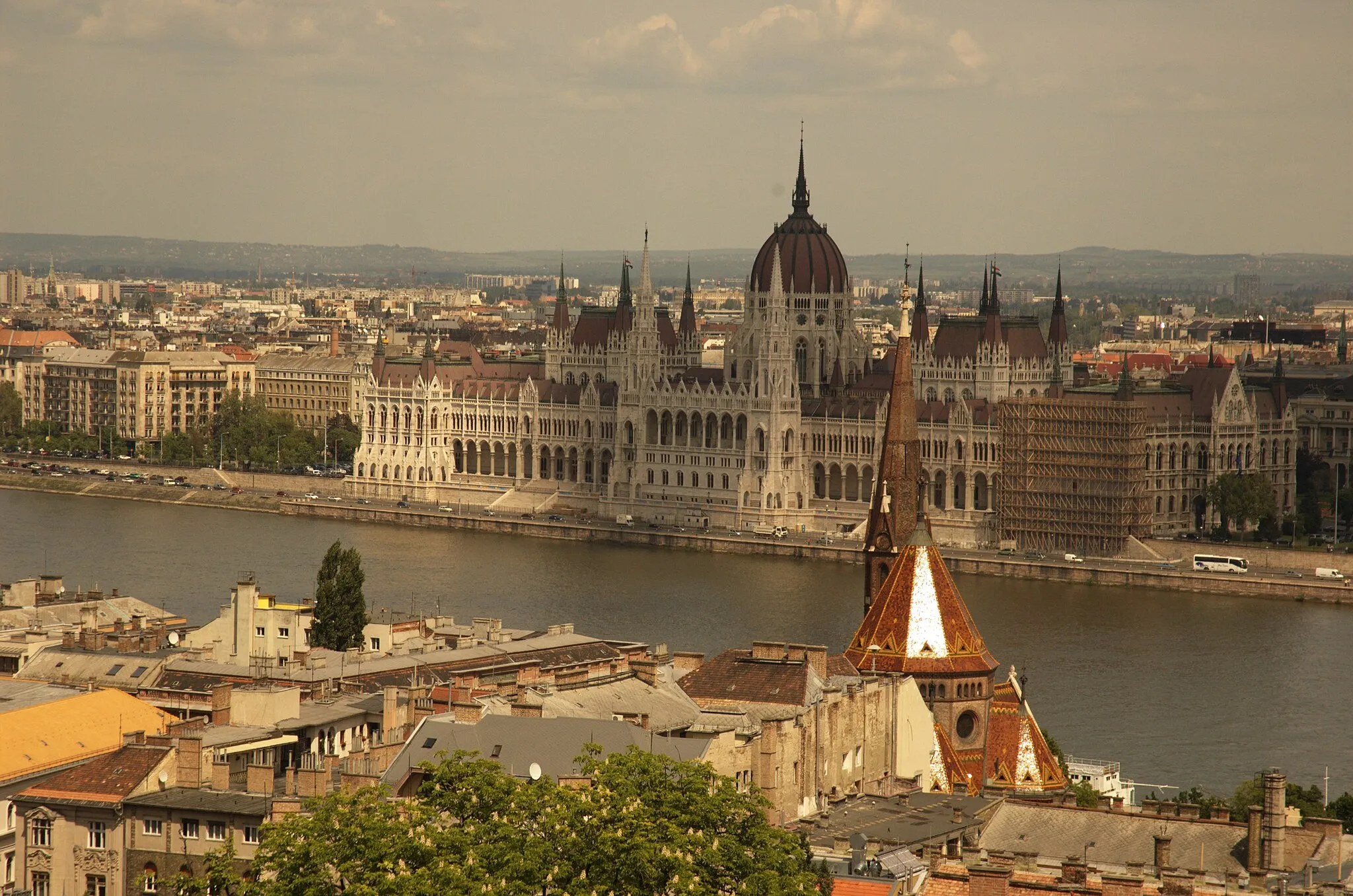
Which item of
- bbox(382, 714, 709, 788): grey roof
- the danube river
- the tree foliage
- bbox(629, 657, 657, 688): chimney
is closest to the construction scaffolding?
the danube river

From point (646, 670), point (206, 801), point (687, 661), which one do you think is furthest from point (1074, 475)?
point (206, 801)

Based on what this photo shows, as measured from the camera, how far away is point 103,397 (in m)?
127

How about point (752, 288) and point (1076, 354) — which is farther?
point (1076, 354)

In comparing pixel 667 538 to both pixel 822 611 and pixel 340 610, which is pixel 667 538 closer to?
pixel 822 611

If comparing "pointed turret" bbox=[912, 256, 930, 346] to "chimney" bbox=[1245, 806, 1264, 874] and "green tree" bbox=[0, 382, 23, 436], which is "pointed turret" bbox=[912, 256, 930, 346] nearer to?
"green tree" bbox=[0, 382, 23, 436]

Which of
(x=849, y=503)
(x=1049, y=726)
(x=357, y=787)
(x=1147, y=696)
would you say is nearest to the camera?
(x=357, y=787)

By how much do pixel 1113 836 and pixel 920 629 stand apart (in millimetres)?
7500

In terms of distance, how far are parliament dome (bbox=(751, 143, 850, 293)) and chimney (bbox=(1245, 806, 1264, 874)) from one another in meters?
71.0

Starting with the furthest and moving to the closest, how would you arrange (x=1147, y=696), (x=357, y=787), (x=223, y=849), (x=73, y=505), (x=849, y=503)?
(x=73, y=505) < (x=849, y=503) < (x=1147, y=696) < (x=357, y=787) < (x=223, y=849)

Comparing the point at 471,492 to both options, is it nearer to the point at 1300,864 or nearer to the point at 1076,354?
the point at 1076,354

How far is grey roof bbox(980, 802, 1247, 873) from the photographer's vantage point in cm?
2862

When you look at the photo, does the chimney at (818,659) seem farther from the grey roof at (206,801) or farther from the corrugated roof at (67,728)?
the grey roof at (206,801)

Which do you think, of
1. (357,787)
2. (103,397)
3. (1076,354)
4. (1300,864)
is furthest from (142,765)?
(1076,354)

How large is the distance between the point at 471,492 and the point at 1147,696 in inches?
2067
